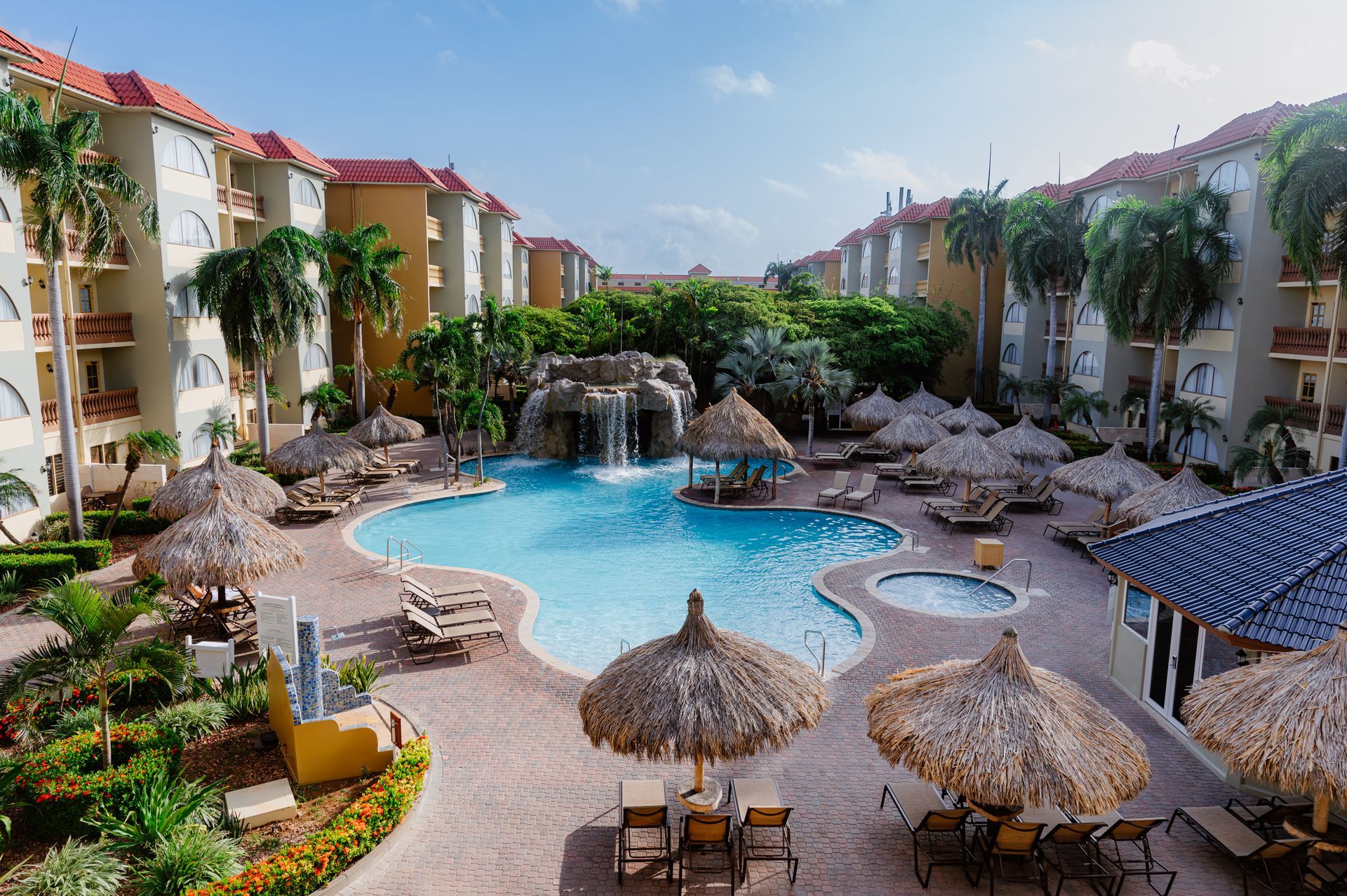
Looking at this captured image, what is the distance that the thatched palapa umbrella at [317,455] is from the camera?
25250 millimetres

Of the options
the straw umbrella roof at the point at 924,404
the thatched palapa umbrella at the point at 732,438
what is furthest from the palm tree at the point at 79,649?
the straw umbrella roof at the point at 924,404

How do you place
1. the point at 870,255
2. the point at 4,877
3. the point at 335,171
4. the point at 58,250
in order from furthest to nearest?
the point at 870,255 → the point at 335,171 → the point at 58,250 → the point at 4,877

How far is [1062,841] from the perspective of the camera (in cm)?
924

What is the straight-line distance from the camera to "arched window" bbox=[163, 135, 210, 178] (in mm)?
27188

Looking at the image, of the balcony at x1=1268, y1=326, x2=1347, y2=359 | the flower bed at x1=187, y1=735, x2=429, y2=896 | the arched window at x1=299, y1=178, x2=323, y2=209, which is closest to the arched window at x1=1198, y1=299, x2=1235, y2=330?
the balcony at x1=1268, y1=326, x2=1347, y2=359

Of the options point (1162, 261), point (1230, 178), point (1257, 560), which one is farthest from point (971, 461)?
point (1230, 178)

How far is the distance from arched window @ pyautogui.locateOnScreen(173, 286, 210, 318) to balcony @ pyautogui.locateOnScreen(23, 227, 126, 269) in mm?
1819

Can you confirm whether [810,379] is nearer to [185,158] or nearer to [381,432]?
[381,432]

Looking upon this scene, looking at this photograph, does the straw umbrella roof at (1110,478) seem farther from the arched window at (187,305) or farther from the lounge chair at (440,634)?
the arched window at (187,305)

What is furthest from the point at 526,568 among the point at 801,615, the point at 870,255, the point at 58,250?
the point at 870,255

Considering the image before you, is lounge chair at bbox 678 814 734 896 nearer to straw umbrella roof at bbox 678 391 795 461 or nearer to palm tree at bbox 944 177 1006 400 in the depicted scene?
straw umbrella roof at bbox 678 391 795 461

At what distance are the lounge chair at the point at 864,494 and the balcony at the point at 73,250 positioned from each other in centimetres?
2172

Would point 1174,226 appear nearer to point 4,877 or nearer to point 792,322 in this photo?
point 792,322

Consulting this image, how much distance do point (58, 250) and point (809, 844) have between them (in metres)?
21.0
